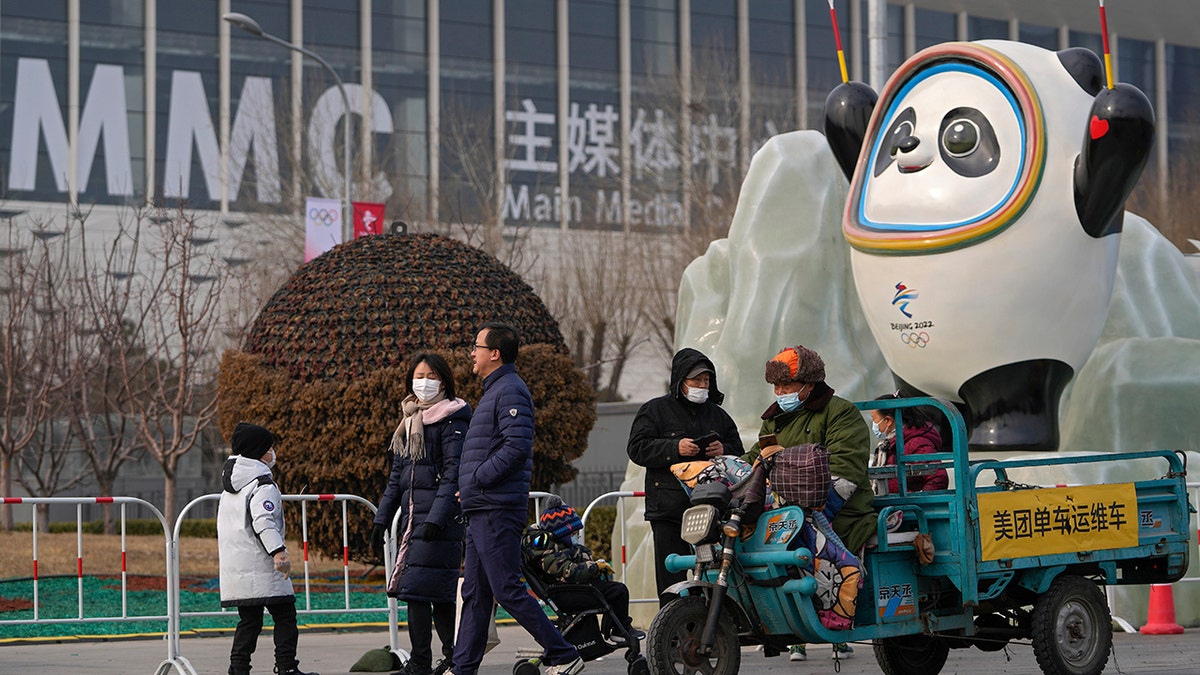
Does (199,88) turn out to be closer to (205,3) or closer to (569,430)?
(205,3)

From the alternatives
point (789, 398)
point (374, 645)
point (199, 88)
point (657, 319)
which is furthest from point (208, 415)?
point (199, 88)

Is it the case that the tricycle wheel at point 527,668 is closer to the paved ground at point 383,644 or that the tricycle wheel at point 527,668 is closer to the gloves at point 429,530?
the gloves at point 429,530

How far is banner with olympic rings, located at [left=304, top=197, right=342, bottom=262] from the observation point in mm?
19828

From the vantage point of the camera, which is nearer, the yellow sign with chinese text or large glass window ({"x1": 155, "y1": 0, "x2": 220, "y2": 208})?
the yellow sign with chinese text

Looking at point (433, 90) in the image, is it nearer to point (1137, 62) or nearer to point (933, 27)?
point (933, 27)

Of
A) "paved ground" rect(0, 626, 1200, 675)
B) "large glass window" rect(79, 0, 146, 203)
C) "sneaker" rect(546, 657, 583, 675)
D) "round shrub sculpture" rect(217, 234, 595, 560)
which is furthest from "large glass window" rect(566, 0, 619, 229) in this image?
"sneaker" rect(546, 657, 583, 675)

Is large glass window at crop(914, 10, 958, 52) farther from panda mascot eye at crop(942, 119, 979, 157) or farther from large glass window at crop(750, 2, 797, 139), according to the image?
panda mascot eye at crop(942, 119, 979, 157)

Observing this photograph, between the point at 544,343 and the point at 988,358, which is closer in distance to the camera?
the point at 988,358

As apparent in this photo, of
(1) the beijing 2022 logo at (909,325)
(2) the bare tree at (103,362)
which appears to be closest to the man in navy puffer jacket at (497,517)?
(1) the beijing 2022 logo at (909,325)

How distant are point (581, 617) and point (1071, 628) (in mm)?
2440

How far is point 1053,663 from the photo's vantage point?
26.1 feet

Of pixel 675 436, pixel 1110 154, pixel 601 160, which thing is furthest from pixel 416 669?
pixel 601 160

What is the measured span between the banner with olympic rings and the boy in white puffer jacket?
11365 mm

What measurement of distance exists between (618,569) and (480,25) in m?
37.1
